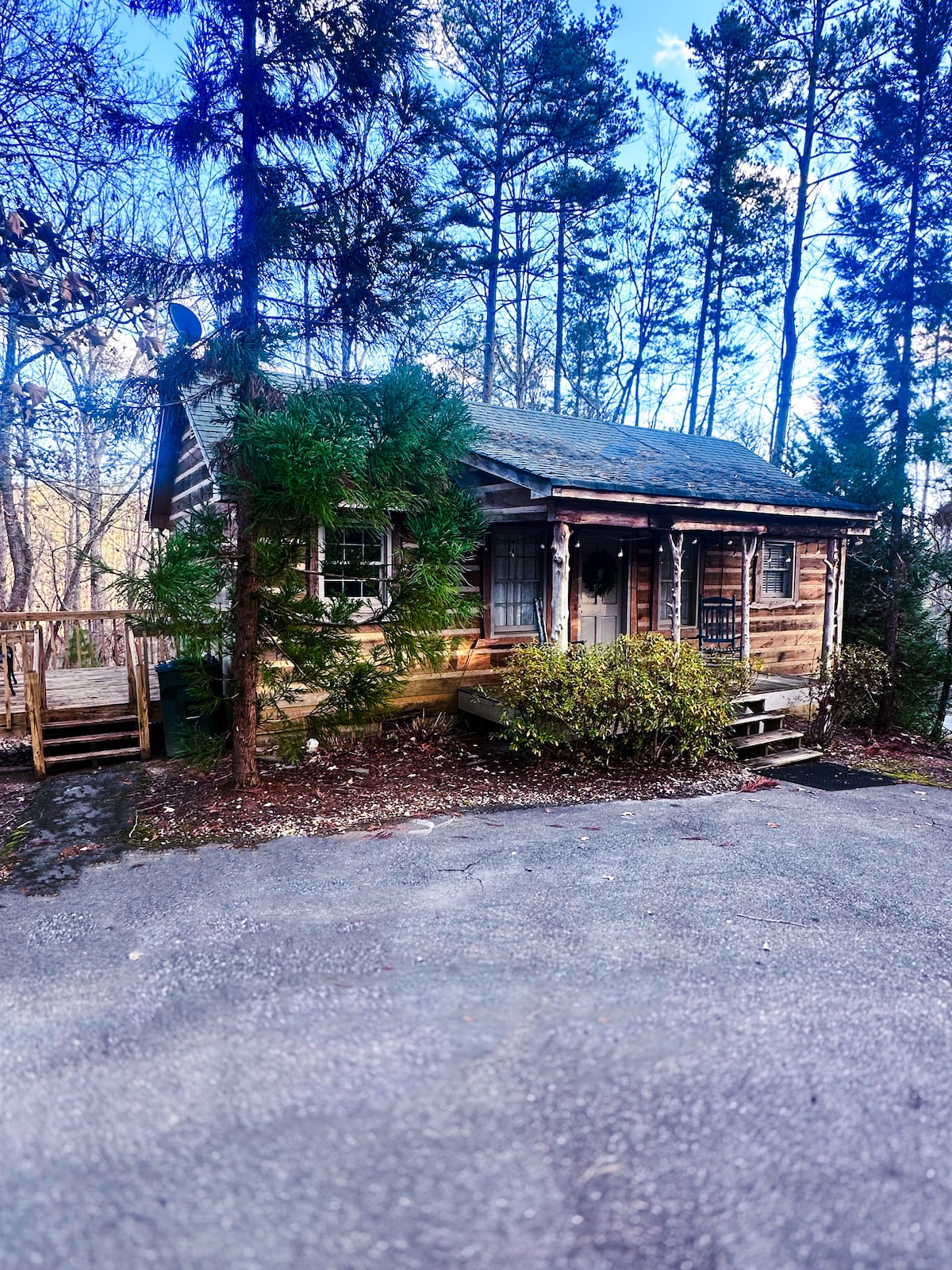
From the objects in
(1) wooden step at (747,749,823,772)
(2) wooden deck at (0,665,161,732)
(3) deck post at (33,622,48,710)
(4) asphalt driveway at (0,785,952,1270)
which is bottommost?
(1) wooden step at (747,749,823,772)

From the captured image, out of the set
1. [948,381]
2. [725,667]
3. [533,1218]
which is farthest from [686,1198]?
[948,381]

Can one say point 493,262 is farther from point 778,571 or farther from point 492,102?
point 778,571

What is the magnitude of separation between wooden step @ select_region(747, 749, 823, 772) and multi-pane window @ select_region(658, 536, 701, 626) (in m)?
3.79

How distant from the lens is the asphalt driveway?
1984 millimetres

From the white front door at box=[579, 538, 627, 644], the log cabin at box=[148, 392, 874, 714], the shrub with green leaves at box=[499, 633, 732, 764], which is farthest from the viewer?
the white front door at box=[579, 538, 627, 644]

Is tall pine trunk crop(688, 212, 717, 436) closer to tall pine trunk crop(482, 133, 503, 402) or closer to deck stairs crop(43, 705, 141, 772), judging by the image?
tall pine trunk crop(482, 133, 503, 402)

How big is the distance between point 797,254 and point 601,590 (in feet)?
42.7

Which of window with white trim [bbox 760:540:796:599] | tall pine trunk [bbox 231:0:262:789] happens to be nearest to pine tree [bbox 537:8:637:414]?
window with white trim [bbox 760:540:796:599]

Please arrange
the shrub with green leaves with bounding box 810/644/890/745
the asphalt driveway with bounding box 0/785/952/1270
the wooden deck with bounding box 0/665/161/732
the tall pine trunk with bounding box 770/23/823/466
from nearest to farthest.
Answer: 1. the asphalt driveway with bounding box 0/785/952/1270
2. the wooden deck with bounding box 0/665/161/732
3. the shrub with green leaves with bounding box 810/644/890/745
4. the tall pine trunk with bounding box 770/23/823/466

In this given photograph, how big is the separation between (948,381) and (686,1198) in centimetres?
1600

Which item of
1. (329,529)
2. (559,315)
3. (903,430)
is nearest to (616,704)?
(329,529)

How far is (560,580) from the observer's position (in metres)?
8.59

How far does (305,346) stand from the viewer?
20.3 ft

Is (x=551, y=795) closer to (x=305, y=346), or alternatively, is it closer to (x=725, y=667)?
(x=725, y=667)
